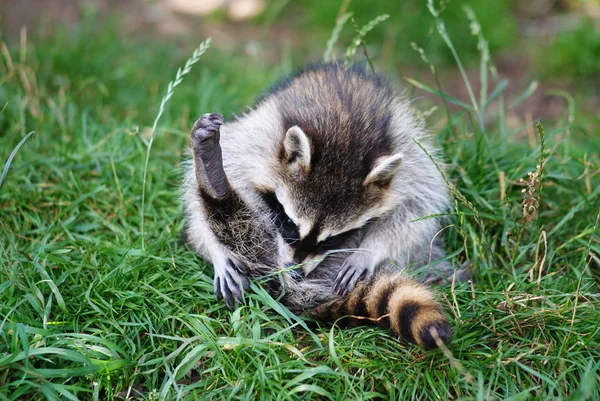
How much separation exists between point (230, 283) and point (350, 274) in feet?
2.32

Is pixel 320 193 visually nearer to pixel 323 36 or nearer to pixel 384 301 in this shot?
pixel 384 301

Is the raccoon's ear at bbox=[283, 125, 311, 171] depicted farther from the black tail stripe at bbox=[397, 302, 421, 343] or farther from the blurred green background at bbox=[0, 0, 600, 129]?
the blurred green background at bbox=[0, 0, 600, 129]

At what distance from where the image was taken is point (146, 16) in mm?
8039

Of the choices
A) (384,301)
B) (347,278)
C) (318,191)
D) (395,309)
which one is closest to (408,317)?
(395,309)

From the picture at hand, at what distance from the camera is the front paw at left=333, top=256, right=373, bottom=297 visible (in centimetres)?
333

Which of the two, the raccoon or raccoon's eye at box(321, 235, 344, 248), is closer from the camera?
the raccoon

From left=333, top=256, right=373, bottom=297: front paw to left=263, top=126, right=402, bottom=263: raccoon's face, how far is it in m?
0.21

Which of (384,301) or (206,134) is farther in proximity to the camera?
(206,134)

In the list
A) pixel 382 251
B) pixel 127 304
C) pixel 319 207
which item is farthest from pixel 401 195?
pixel 127 304

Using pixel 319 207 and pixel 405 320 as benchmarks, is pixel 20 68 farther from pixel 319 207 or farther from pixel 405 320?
pixel 405 320

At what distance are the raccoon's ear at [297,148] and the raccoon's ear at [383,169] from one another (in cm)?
36

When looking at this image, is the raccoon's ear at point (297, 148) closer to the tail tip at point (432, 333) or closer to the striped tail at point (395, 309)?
the striped tail at point (395, 309)

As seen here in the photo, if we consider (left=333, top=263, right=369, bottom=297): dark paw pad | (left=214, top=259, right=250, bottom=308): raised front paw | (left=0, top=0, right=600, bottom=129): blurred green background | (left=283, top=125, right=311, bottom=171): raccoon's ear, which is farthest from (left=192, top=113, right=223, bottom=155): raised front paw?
(left=0, top=0, right=600, bottom=129): blurred green background

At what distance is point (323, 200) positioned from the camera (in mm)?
3141
